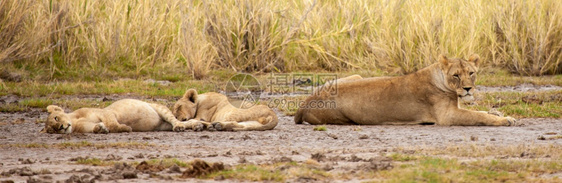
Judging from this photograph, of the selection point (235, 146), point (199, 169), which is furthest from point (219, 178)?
point (235, 146)

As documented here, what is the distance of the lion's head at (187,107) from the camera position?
8.91 m

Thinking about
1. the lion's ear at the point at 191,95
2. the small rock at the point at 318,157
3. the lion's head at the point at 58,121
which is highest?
the lion's ear at the point at 191,95

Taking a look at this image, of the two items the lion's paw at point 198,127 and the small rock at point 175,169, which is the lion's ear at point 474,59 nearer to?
the lion's paw at point 198,127

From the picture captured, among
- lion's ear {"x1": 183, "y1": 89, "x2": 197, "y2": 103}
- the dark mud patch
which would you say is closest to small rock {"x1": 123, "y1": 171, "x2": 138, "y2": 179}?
the dark mud patch

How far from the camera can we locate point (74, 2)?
14797 millimetres

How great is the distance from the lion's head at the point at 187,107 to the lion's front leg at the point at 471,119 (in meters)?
2.72

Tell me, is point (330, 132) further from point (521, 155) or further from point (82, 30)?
point (82, 30)

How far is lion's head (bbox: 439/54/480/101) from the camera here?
29.2 ft

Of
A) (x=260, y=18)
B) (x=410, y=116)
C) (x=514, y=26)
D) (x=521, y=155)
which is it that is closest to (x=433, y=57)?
(x=514, y=26)

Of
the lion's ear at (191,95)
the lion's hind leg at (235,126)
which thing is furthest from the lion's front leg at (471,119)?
the lion's ear at (191,95)

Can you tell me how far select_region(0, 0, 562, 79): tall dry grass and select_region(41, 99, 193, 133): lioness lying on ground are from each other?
5.11 meters

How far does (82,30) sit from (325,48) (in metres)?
4.60

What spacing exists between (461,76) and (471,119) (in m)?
0.48

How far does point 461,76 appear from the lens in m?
8.95
